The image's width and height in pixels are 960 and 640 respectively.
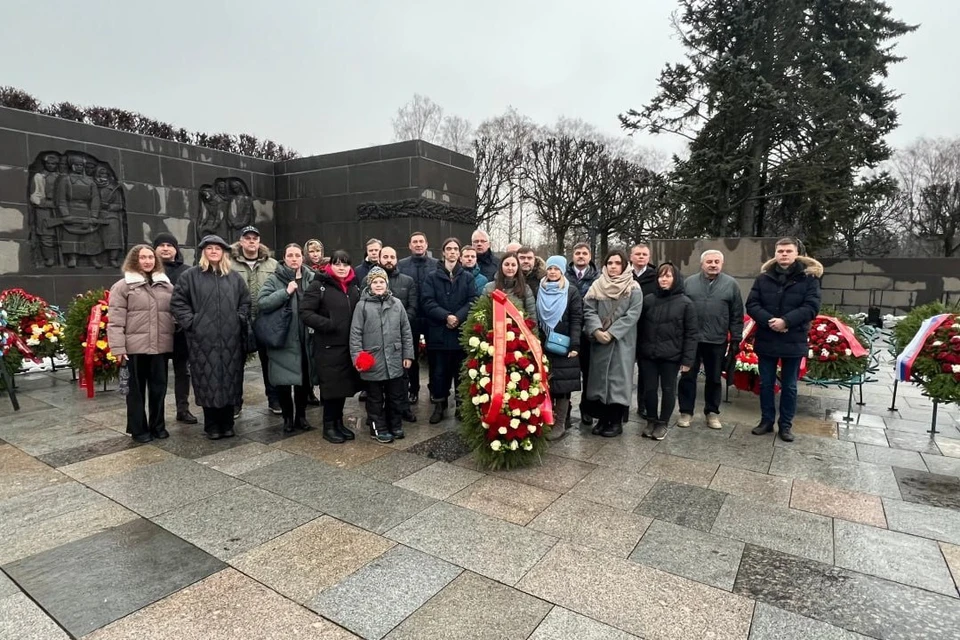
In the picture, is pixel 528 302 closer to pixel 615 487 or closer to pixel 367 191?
pixel 615 487

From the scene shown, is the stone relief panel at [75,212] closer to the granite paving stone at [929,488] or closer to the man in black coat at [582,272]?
the man in black coat at [582,272]

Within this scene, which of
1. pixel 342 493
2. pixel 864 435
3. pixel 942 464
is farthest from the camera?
pixel 864 435

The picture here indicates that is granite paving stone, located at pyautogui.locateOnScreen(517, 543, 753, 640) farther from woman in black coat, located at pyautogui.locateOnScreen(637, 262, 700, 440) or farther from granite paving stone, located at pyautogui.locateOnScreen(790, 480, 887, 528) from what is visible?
woman in black coat, located at pyautogui.locateOnScreen(637, 262, 700, 440)

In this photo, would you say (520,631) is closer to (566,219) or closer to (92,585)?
(92,585)

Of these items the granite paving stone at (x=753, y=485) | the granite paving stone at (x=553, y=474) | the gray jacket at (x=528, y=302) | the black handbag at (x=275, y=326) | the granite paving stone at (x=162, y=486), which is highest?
the gray jacket at (x=528, y=302)

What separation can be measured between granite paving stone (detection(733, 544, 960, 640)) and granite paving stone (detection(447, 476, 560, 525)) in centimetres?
126

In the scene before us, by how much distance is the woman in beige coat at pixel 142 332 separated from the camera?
4832 mm

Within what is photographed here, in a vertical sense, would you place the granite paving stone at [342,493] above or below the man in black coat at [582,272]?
below

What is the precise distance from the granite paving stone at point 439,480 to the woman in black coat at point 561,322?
1.00 metres

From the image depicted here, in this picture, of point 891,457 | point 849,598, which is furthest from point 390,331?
point 891,457

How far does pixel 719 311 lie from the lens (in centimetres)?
549

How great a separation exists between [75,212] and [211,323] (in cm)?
681

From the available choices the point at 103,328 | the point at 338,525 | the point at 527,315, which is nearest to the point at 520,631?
the point at 338,525

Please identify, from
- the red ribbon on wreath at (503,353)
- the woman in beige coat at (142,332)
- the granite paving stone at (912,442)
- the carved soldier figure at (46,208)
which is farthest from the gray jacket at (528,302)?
the carved soldier figure at (46,208)
